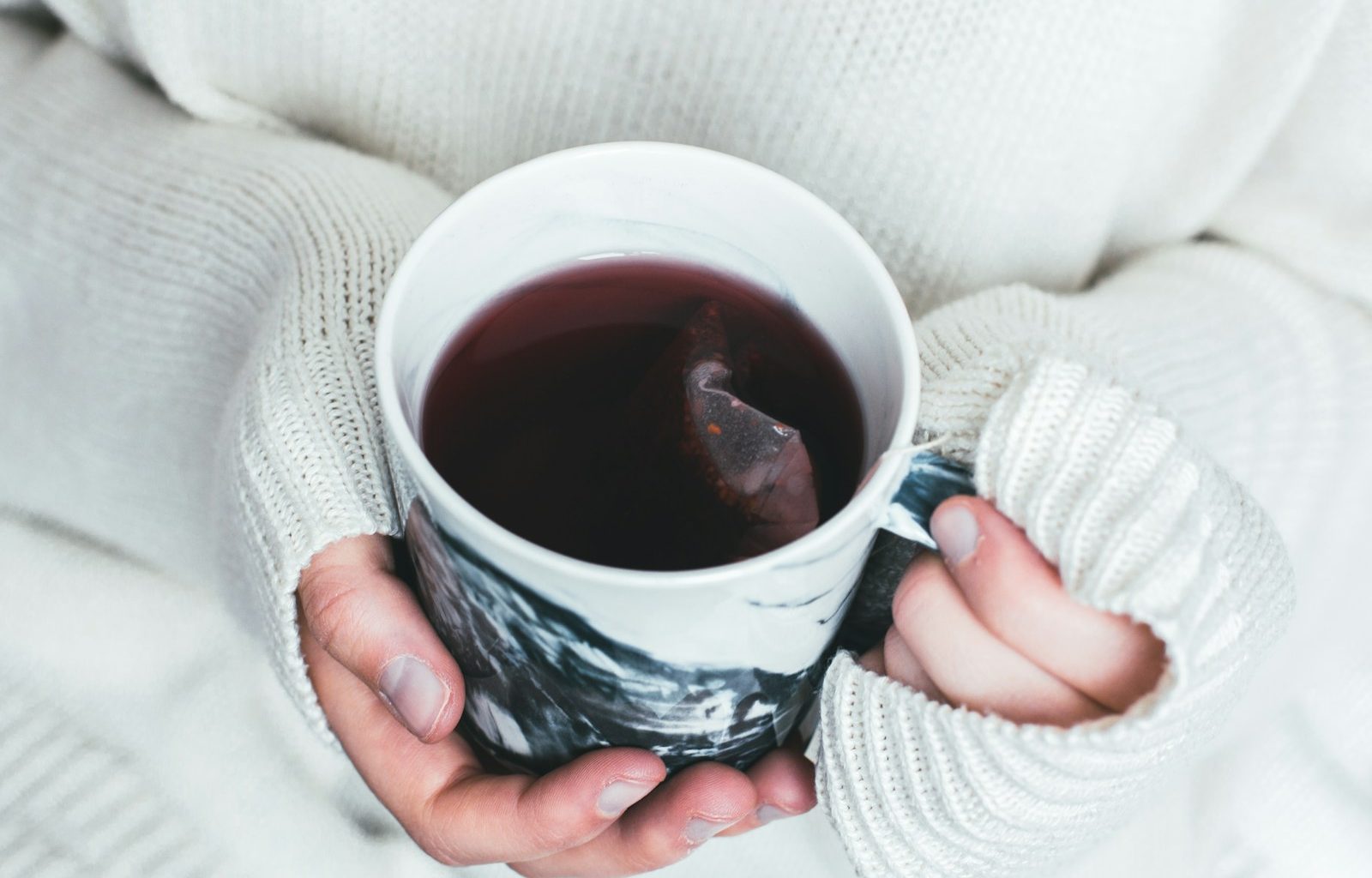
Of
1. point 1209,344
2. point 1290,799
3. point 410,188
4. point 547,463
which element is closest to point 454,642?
point 547,463

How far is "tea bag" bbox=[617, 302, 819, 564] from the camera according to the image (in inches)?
15.8

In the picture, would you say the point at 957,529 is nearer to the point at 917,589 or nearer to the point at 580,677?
the point at 917,589

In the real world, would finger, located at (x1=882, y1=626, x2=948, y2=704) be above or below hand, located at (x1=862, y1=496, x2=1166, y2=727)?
below

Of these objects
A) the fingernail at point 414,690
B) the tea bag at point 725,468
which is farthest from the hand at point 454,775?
the tea bag at point 725,468

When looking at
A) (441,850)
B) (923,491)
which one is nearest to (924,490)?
(923,491)

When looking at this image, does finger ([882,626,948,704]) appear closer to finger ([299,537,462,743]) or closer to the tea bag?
the tea bag

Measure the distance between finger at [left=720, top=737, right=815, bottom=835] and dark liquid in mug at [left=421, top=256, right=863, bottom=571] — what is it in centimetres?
15

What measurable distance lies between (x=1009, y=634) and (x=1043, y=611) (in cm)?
2

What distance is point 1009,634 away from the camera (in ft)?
1.33

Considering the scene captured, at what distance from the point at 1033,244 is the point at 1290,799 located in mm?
494

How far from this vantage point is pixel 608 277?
49 centimetres

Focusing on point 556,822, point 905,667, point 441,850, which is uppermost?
point 905,667

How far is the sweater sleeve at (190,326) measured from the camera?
1.61ft

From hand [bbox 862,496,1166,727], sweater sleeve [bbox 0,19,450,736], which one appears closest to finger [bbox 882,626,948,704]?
hand [bbox 862,496,1166,727]
